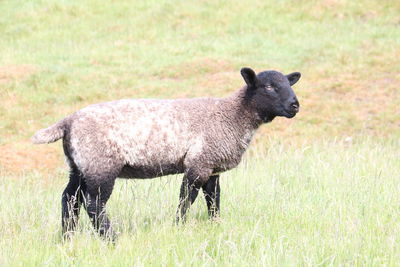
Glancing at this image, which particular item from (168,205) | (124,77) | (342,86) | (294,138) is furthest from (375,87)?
Result: (168,205)

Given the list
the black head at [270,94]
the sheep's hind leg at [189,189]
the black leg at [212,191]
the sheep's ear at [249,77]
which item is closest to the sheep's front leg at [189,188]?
the sheep's hind leg at [189,189]

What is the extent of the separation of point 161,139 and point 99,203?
0.99 m

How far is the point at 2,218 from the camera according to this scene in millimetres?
7629

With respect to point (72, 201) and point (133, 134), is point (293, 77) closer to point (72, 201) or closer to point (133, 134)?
point (133, 134)

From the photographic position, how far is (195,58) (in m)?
20.3

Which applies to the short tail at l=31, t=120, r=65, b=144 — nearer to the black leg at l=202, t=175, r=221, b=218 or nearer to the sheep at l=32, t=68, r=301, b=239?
the sheep at l=32, t=68, r=301, b=239

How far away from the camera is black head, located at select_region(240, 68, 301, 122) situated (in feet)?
24.2

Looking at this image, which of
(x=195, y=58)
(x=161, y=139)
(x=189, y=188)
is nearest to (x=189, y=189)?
(x=189, y=188)

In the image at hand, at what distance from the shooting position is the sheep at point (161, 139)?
6.84 metres

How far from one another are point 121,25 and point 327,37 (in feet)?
25.3

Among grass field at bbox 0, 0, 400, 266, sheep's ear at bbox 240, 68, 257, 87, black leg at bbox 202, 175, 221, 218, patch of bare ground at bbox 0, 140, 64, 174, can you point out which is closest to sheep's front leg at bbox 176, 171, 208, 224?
grass field at bbox 0, 0, 400, 266

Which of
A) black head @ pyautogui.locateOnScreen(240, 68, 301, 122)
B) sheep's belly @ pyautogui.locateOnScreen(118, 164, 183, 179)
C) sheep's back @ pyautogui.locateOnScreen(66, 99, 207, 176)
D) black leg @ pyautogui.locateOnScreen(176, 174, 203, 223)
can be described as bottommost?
black leg @ pyautogui.locateOnScreen(176, 174, 203, 223)

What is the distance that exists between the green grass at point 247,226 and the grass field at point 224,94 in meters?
0.03

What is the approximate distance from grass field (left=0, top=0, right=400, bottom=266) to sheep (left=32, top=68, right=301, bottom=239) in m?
0.31
